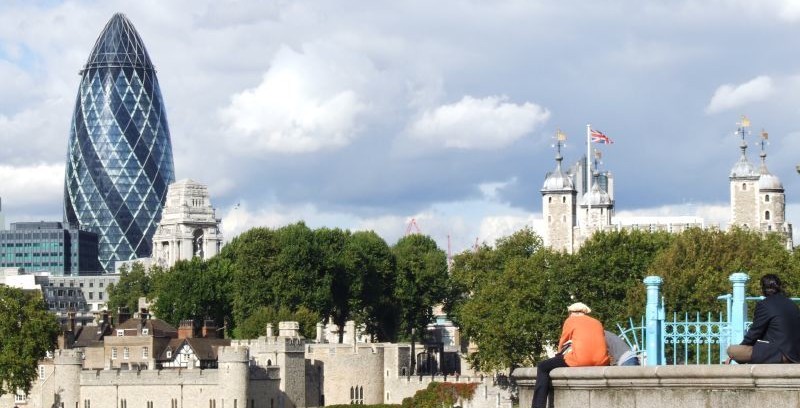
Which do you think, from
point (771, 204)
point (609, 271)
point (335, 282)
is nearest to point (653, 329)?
point (609, 271)

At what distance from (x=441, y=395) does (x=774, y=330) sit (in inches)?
3053

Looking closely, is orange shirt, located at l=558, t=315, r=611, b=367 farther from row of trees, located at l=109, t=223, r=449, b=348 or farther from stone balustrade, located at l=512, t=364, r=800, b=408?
row of trees, located at l=109, t=223, r=449, b=348

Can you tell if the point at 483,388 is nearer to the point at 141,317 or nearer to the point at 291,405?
the point at 291,405

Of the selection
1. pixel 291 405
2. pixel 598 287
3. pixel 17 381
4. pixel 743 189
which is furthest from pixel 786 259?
pixel 743 189

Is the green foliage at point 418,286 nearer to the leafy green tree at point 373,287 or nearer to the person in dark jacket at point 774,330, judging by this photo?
the leafy green tree at point 373,287

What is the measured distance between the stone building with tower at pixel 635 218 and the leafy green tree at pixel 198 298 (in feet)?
87.7

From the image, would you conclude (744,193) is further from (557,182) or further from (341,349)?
(341,349)

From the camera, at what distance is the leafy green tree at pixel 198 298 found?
13012cm

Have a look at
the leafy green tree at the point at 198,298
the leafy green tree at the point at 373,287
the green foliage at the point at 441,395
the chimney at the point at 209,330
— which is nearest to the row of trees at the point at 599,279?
the green foliage at the point at 441,395

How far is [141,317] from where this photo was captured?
11475 centimetres

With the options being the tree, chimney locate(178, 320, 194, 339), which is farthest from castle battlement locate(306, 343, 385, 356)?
the tree

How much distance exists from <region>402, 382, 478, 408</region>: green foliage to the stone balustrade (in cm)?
7538

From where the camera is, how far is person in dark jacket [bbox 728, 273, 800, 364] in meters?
20.0

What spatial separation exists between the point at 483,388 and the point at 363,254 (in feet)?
104
